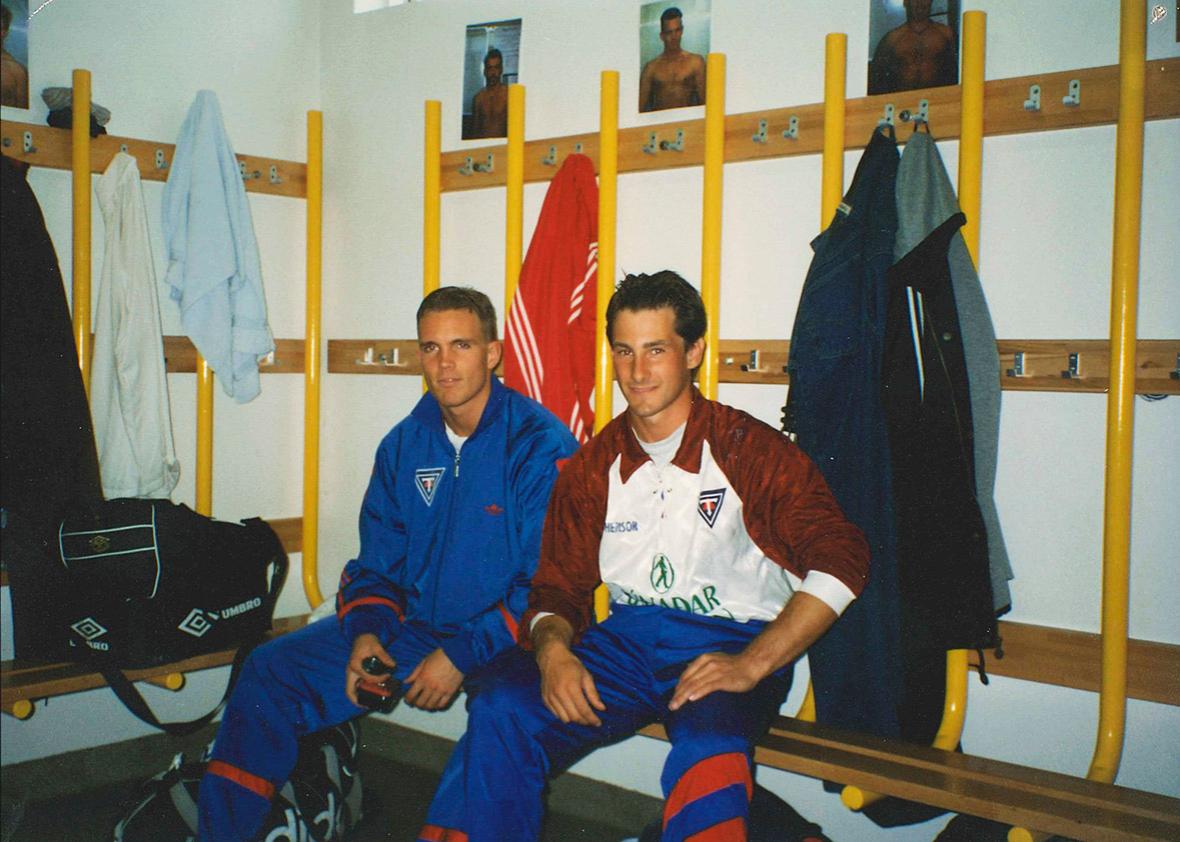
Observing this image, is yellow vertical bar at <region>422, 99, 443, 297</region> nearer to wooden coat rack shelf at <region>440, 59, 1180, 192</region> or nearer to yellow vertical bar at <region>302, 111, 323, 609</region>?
wooden coat rack shelf at <region>440, 59, 1180, 192</region>

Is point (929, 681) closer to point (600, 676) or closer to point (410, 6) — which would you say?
point (600, 676)

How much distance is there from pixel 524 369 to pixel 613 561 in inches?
25.0

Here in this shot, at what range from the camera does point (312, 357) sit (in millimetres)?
2596

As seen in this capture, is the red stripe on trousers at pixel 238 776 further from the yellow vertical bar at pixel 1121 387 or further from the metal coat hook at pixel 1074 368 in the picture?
the metal coat hook at pixel 1074 368

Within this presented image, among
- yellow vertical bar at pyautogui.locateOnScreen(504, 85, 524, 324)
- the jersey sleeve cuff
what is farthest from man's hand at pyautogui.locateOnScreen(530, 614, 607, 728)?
yellow vertical bar at pyautogui.locateOnScreen(504, 85, 524, 324)

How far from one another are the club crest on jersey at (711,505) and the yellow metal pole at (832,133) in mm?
476

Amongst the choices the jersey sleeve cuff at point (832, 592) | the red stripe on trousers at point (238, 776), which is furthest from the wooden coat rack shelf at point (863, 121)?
the red stripe on trousers at point (238, 776)

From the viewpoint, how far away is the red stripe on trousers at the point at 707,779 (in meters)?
1.22

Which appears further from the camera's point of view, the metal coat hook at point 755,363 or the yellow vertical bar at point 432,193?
the yellow vertical bar at point 432,193

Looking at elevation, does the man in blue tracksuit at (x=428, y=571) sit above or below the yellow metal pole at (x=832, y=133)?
below

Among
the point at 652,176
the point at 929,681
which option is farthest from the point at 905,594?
the point at 652,176

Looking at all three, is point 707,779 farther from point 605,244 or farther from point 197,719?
point 197,719

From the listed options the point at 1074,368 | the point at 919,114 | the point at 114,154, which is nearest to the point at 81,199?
the point at 114,154

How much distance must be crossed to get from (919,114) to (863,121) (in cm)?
12
